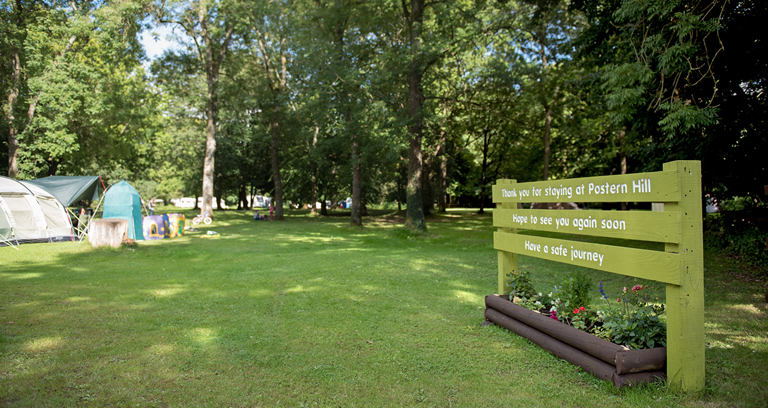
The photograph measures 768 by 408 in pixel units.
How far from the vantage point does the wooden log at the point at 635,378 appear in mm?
3441

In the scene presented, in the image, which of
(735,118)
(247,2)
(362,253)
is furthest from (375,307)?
(247,2)

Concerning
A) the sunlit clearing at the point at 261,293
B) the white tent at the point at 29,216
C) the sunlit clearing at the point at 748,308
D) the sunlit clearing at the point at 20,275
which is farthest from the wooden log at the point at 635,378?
the white tent at the point at 29,216

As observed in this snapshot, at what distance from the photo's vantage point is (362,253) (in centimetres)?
1227

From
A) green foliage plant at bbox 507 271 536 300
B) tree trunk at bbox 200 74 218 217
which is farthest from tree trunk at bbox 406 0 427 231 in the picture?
tree trunk at bbox 200 74 218 217

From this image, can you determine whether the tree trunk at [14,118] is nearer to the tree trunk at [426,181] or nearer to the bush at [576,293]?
the tree trunk at [426,181]

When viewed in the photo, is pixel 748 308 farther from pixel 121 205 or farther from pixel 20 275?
pixel 121 205

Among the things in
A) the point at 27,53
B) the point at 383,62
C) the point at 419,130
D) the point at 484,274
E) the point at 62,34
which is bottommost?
the point at 484,274

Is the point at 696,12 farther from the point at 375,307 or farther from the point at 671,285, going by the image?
the point at 375,307

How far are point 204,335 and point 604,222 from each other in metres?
4.53

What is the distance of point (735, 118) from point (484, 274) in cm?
603

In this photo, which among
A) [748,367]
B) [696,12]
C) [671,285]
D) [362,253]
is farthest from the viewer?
[362,253]

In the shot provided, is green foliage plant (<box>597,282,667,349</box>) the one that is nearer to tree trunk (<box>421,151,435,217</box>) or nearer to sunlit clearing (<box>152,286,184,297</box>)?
sunlit clearing (<box>152,286,184,297</box>)

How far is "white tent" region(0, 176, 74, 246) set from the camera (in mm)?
13562

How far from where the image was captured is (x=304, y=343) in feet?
15.5
